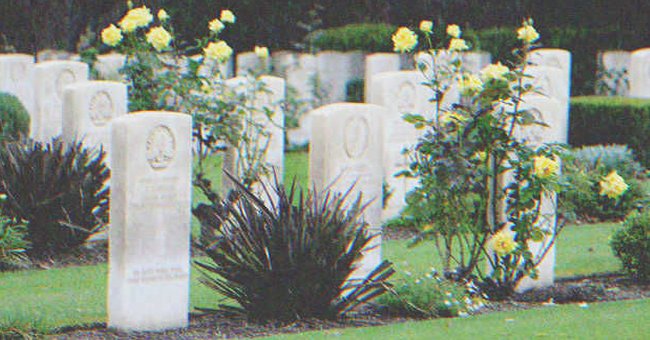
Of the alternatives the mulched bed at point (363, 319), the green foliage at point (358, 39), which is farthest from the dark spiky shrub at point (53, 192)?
the green foliage at point (358, 39)

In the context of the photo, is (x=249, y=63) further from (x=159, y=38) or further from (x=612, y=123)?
(x=159, y=38)

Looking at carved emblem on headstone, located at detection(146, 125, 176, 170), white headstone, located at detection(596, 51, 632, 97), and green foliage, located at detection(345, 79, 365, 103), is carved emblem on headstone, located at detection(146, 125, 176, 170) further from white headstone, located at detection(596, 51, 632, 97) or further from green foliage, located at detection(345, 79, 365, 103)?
green foliage, located at detection(345, 79, 365, 103)

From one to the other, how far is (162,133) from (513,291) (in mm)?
3024

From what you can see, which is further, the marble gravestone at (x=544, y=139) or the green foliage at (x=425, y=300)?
the marble gravestone at (x=544, y=139)

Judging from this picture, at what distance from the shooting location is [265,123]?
12.9 meters

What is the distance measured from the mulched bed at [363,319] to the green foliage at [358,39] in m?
13.1

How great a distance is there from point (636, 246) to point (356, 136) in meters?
2.45

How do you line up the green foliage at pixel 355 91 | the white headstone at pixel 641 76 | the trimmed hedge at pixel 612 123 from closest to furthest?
the trimmed hedge at pixel 612 123 < the white headstone at pixel 641 76 < the green foliage at pixel 355 91

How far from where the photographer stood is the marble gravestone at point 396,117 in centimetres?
1377

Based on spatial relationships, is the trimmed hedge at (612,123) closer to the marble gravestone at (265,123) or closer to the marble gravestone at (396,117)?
the marble gravestone at (396,117)

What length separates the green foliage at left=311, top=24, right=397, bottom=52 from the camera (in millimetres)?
23078

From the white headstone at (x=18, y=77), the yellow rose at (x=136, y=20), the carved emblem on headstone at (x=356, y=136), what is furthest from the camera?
the white headstone at (x=18, y=77)

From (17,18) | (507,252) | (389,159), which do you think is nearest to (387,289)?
(507,252)

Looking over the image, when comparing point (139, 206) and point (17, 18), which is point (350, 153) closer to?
point (139, 206)
